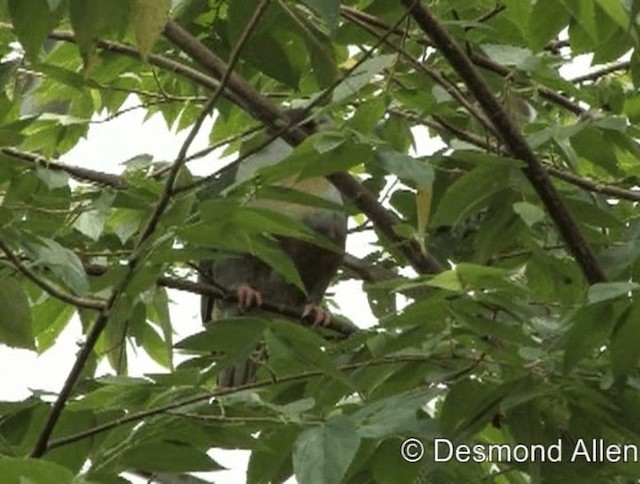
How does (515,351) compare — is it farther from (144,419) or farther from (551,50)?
(551,50)

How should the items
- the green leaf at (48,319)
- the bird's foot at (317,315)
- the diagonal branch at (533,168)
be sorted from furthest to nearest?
1. the bird's foot at (317,315)
2. the green leaf at (48,319)
3. the diagonal branch at (533,168)

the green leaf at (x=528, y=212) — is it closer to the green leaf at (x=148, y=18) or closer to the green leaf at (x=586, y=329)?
the green leaf at (x=586, y=329)

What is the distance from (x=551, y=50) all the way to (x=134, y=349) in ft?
2.81

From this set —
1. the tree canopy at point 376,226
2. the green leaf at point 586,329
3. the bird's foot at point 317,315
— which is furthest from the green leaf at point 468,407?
the bird's foot at point 317,315

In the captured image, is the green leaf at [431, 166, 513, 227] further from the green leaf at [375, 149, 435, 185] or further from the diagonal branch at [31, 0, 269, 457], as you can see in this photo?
the diagonal branch at [31, 0, 269, 457]

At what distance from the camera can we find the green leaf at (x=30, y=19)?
144cm

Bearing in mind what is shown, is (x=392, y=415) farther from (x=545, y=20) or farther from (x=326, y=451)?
(x=545, y=20)

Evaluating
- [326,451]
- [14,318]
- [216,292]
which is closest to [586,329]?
[326,451]

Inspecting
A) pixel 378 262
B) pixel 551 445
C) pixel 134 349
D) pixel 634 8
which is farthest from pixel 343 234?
pixel 634 8

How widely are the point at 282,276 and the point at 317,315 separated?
0.11 meters

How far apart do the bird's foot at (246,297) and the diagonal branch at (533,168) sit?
969 mm

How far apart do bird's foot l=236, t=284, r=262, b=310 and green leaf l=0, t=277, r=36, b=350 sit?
1.00 m

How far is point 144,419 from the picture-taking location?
59.9 inches

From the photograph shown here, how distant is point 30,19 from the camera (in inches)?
57.1
